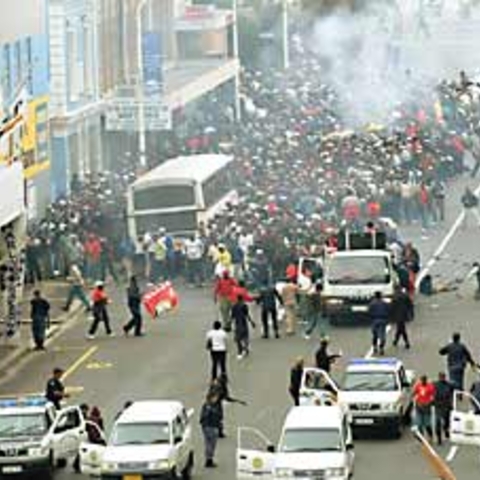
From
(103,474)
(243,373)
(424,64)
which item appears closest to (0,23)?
(243,373)

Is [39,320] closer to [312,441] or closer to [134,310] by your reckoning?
[134,310]

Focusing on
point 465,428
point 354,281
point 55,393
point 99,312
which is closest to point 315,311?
point 354,281

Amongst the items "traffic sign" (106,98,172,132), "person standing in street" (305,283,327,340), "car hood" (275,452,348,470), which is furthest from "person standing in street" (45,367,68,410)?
"traffic sign" (106,98,172,132)

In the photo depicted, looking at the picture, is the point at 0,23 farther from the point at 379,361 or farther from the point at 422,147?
the point at 379,361

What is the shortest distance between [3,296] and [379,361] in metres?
12.3

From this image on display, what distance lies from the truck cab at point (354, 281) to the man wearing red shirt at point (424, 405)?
11.3 metres

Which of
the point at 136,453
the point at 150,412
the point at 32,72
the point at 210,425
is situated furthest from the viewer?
the point at 32,72

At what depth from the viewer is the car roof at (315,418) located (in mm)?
38469

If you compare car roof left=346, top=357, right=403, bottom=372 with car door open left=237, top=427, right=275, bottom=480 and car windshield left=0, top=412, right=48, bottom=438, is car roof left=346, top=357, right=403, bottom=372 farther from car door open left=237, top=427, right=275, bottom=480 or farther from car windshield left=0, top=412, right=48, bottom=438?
car windshield left=0, top=412, right=48, bottom=438

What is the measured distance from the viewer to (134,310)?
53062 millimetres

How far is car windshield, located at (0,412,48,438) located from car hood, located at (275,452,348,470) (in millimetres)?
3991

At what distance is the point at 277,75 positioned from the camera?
348 ft

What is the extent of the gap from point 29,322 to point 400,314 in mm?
8670

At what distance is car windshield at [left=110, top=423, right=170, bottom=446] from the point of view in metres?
38.7
